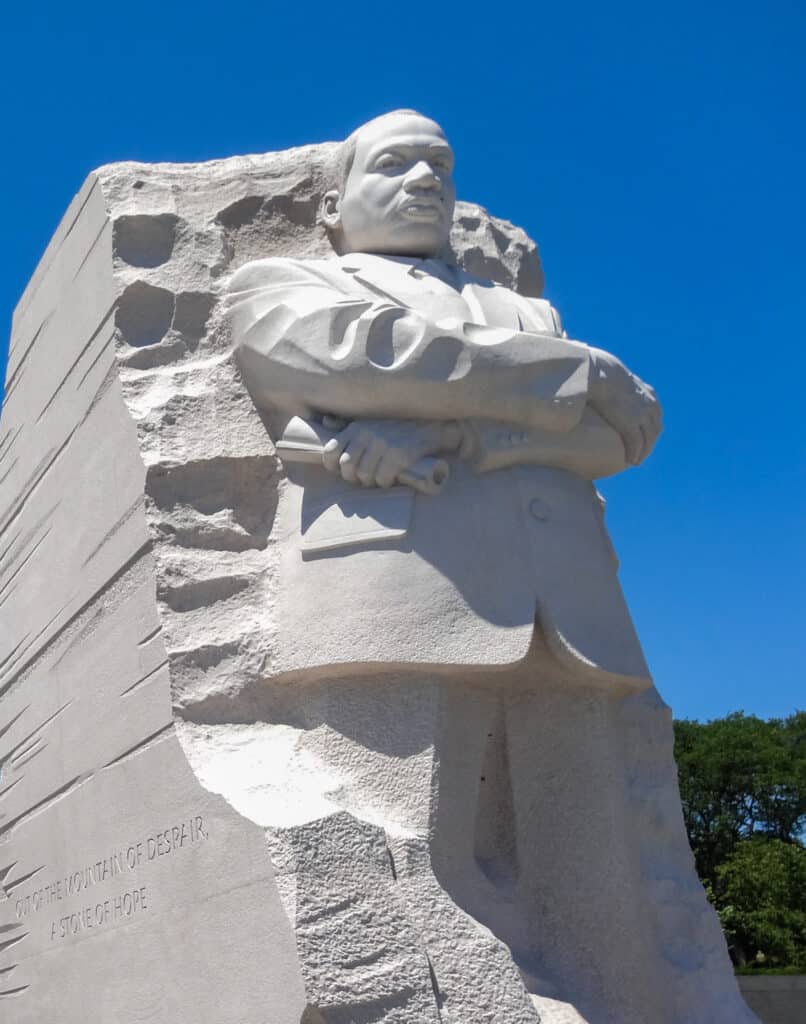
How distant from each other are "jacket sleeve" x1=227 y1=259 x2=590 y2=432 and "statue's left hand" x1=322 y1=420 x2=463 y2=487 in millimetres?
44

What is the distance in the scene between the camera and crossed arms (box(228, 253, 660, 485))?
4.54m

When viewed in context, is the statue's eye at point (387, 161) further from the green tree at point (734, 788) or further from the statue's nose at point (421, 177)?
the green tree at point (734, 788)

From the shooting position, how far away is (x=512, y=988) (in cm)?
404

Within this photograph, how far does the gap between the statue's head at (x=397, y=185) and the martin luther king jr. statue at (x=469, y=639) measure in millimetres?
205

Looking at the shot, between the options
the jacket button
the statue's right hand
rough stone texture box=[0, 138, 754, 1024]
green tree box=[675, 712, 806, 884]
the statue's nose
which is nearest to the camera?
rough stone texture box=[0, 138, 754, 1024]

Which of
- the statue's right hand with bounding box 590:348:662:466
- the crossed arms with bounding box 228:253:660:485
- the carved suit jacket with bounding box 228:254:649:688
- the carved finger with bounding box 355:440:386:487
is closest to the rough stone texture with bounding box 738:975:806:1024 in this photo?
the statue's right hand with bounding box 590:348:662:466

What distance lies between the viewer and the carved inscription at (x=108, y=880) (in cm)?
452

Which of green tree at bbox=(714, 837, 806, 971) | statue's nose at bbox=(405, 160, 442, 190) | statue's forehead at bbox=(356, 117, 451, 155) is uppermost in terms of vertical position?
green tree at bbox=(714, 837, 806, 971)

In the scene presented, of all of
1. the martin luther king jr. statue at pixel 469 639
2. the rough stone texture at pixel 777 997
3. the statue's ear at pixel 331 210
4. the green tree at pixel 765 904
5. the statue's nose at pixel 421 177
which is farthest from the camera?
the green tree at pixel 765 904

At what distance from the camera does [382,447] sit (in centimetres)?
451

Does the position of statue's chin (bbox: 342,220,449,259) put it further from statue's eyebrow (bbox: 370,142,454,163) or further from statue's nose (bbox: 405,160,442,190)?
statue's eyebrow (bbox: 370,142,454,163)

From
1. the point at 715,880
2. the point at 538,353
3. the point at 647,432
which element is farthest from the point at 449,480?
the point at 715,880

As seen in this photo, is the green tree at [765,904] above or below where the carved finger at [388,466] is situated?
A: above

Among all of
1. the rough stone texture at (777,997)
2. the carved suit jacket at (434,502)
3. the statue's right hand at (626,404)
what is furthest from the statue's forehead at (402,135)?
the rough stone texture at (777,997)
